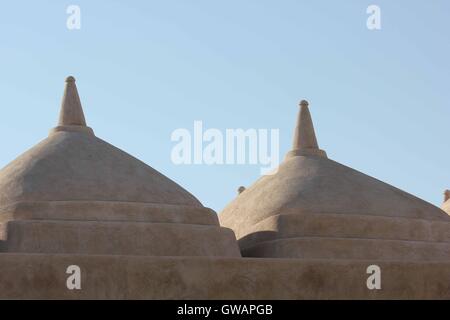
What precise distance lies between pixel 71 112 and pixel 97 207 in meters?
4.45

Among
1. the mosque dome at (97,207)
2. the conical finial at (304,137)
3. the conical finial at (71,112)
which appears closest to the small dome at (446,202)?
the conical finial at (304,137)

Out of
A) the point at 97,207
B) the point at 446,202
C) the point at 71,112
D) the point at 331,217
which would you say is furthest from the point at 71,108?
the point at 446,202

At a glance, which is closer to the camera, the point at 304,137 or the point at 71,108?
the point at 71,108

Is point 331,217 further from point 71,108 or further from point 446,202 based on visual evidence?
point 446,202

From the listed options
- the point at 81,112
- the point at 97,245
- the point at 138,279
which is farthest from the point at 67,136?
the point at 138,279

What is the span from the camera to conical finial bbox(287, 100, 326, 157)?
27.9m

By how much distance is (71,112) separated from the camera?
83.2 ft

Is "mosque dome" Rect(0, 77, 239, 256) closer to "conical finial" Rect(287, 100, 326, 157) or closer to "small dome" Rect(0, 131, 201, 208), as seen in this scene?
"small dome" Rect(0, 131, 201, 208)

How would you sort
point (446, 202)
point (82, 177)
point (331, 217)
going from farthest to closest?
point (446, 202) → point (331, 217) → point (82, 177)

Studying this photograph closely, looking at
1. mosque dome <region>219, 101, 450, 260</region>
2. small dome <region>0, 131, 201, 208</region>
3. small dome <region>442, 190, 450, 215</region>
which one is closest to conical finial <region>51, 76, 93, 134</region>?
small dome <region>0, 131, 201, 208</region>

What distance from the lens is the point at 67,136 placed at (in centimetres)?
2461

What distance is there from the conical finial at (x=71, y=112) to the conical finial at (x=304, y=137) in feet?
20.8
